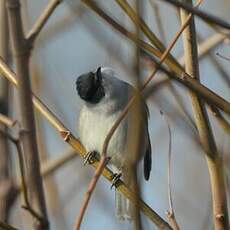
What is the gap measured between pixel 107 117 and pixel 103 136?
0.25 feet

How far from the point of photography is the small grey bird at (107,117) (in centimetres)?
248

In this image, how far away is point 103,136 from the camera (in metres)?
2.50

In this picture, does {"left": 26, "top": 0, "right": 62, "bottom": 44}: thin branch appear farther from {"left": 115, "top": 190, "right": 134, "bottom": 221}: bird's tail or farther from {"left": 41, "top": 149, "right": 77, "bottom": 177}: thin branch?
{"left": 115, "top": 190, "right": 134, "bottom": 221}: bird's tail

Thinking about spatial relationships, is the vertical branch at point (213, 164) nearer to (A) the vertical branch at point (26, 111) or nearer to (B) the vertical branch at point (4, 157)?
(B) the vertical branch at point (4, 157)

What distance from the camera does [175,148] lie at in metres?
3.42

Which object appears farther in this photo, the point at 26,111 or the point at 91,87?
the point at 91,87

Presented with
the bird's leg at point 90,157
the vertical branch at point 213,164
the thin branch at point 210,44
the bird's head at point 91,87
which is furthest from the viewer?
the bird's head at point 91,87

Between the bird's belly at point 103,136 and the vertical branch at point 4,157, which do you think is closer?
the vertical branch at point 4,157

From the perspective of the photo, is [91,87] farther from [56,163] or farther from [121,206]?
[56,163]

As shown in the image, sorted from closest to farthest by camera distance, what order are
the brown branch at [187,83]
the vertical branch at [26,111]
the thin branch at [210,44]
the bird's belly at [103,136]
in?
the vertical branch at [26,111]
the brown branch at [187,83]
the thin branch at [210,44]
the bird's belly at [103,136]

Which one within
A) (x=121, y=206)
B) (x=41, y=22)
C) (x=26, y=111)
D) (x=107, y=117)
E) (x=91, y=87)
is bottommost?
(x=121, y=206)

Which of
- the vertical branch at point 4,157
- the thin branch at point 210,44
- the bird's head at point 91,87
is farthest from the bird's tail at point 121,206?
the vertical branch at point 4,157

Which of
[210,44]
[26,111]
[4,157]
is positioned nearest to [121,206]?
[210,44]

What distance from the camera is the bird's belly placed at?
246cm
